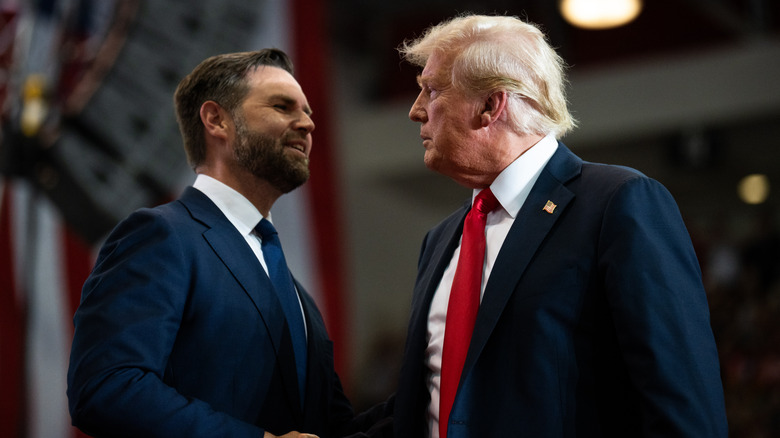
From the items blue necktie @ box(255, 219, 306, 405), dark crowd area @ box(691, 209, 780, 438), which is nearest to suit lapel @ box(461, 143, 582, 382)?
blue necktie @ box(255, 219, 306, 405)

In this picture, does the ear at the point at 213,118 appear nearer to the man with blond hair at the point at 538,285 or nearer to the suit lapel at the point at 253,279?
the suit lapel at the point at 253,279

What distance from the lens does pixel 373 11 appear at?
884 centimetres

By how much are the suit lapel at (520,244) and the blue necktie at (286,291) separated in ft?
1.36

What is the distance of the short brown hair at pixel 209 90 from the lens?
194 centimetres

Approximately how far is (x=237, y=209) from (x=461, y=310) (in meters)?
0.56

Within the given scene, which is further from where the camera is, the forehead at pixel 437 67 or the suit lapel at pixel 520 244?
the forehead at pixel 437 67

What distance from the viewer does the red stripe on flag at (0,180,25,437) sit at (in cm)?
394

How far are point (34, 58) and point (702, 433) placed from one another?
3.72 m

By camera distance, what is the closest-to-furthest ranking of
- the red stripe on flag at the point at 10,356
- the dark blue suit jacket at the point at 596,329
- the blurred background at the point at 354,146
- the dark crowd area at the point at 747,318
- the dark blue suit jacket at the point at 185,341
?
the dark blue suit jacket at the point at 596,329
the dark blue suit jacket at the point at 185,341
the red stripe on flag at the point at 10,356
the blurred background at the point at 354,146
the dark crowd area at the point at 747,318

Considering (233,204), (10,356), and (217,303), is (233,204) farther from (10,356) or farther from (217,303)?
(10,356)

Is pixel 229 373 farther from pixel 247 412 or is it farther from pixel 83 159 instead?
pixel 83 159

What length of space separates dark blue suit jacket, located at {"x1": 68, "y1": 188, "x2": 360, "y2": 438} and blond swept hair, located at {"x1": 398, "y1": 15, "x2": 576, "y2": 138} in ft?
1.91

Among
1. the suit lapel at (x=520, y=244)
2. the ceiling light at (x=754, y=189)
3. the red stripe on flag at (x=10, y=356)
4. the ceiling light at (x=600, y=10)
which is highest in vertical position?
the ceiling light at (x=600, y=10)

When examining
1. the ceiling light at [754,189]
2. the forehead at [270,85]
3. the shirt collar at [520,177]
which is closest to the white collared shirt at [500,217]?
the shirt collar at [520,177]
